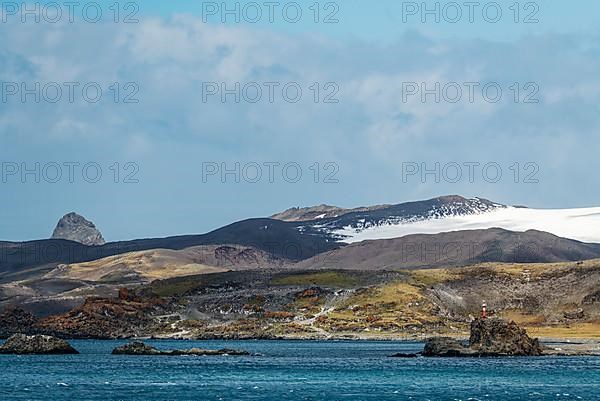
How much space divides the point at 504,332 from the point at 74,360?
219 feet

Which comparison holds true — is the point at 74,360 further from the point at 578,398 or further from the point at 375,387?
the point at 578,398

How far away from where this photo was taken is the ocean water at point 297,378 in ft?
370

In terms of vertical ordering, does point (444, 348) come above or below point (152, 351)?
below

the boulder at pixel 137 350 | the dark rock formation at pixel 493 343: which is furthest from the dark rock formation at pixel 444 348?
the boulder at pixel 137 350

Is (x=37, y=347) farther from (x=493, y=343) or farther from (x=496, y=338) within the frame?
(x=496, y=338)

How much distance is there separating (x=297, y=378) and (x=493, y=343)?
4568 centimetres

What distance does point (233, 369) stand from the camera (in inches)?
5965

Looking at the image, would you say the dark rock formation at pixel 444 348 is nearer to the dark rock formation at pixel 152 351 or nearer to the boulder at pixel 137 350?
the dark rock formation at pixel 152 351

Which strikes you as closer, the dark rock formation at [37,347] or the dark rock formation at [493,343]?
the dark rock formation at [493,343]

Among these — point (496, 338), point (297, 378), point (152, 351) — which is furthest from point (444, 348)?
point (152, 351)

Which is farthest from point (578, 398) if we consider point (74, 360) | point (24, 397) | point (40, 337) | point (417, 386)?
point (40, 337)

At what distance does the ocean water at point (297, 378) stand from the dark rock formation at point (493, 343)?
5.33 meters

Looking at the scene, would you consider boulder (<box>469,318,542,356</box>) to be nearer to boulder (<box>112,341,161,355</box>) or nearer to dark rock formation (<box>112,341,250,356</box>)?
dark rock formation (<box>112,341,250,356</box>)

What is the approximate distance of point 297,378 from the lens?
136375 millimetres
